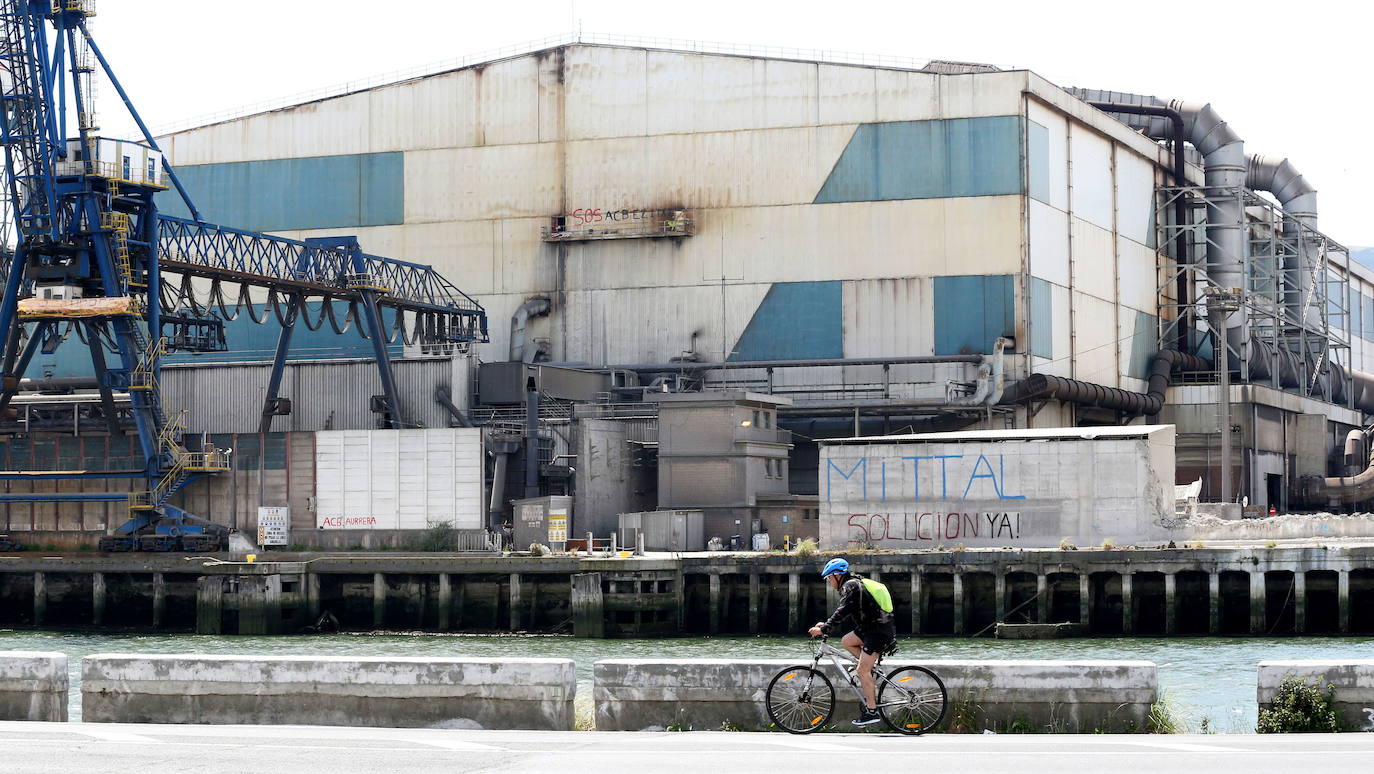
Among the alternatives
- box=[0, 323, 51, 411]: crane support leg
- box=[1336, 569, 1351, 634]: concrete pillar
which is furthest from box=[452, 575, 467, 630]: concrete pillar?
box=[1336, 569, 1351, 634]: concrete pillar

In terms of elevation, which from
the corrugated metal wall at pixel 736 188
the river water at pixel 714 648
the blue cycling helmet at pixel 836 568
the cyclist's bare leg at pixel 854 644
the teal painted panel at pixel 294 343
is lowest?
the river water at pixel 714 648

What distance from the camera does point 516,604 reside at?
173ft

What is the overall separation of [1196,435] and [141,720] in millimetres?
69860

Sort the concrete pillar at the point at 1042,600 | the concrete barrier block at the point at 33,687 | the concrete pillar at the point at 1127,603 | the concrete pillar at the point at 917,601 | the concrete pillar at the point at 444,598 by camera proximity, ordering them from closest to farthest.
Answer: the concrete barrier block at the point at 33,687, the concrete pillar at the point at 1127,603, the concrete pillar at the point at 1042,600, the concrete pillar at the point at 917,601, the concrete pillar at the point at 444,598

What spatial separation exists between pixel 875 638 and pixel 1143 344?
234 feet

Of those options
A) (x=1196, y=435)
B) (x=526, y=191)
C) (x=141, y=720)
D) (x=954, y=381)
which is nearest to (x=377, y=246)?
(x=526, y=191)

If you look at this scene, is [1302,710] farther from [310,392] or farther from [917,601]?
[310,392]

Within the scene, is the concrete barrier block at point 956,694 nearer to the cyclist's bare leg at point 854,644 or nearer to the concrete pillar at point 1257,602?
the cyclist's bare leg at point 854,644

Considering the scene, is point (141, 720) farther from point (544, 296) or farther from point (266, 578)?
point (544, 296)

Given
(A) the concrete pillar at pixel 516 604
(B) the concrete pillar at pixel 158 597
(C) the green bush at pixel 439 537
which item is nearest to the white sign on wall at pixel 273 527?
(C) the green bush at pixel 439 537

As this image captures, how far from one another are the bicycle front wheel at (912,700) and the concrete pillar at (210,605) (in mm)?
37887

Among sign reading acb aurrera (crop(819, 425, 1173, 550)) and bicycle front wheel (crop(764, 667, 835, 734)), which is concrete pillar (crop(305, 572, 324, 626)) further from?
bicycle front wheel (crop(764, 667, 835, 734))

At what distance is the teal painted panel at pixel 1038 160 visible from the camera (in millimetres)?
75375

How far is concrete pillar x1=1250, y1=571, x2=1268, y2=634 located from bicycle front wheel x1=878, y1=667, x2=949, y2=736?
30686mm
